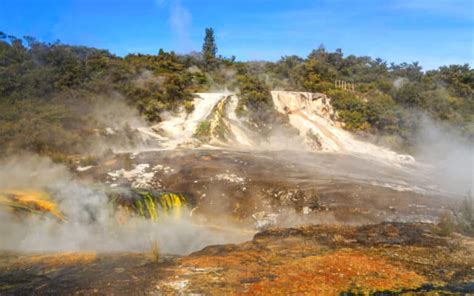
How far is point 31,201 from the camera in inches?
434

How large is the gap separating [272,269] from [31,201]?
735 centimetres

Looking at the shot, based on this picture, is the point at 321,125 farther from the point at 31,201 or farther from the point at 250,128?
the point at 31,201

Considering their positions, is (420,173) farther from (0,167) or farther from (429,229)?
(0,167)

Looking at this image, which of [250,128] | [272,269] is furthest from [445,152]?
[272,269]

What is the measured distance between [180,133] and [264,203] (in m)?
10.6

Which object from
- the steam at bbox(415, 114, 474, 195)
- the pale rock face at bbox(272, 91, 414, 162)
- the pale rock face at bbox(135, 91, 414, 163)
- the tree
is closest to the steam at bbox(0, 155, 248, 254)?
the pale rock face at bbox(135, 91, 414, 163)

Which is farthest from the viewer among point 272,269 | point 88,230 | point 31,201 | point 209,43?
point 209,43

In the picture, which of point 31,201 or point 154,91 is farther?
point 154,91

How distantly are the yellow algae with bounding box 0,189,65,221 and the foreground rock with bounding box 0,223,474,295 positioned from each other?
2353 mm

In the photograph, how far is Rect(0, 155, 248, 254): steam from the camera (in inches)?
383

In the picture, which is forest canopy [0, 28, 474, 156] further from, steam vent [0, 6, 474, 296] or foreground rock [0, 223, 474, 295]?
foreground rock [0, 223, 474, 295]

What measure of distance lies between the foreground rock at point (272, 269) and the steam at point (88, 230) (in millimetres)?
1341

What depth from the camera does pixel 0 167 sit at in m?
14.1

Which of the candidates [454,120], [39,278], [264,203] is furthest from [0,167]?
[454,120]
